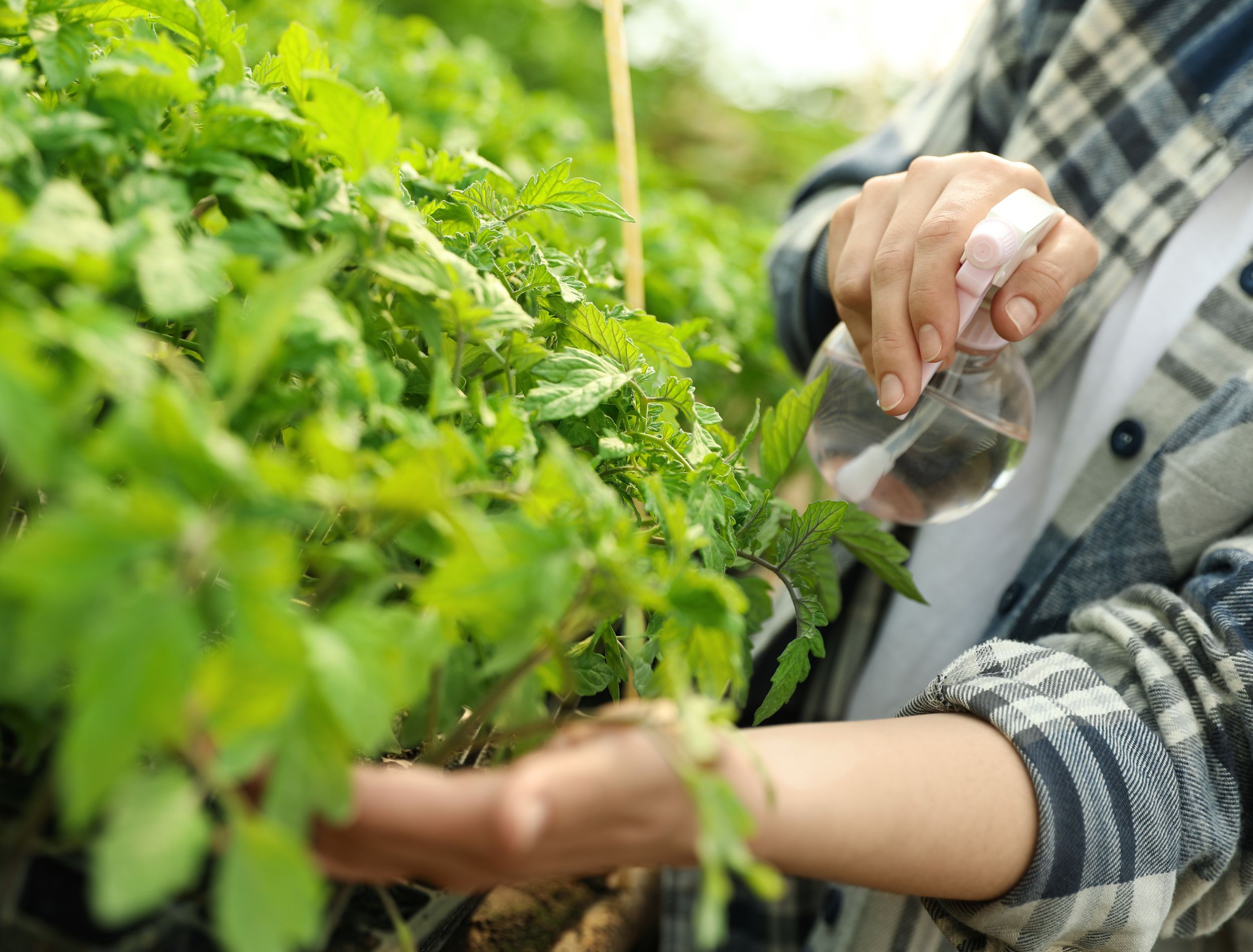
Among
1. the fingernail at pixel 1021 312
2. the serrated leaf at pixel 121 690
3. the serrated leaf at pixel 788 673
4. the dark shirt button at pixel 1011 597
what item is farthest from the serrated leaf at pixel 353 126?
the dark shirt button at pixel 1011 597

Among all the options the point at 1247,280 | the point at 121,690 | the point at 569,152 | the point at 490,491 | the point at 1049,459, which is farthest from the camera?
the point at 569,152

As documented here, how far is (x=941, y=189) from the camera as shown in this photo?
698 millimetres

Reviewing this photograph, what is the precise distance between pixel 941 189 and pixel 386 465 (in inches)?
21.5

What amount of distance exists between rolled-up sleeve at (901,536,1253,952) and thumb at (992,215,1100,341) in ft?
0.78

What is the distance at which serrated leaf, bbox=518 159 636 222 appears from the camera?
20.6 inches

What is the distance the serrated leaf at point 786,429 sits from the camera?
1.90 ft

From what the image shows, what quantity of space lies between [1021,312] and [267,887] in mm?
611

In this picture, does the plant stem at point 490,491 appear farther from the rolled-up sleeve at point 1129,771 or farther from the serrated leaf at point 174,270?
the rolled-up sleeve at point 1129,771

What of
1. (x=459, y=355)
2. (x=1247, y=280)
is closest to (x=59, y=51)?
(x=459, y=355)

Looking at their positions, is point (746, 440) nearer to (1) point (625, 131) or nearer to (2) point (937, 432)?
(2) point (937, 432)

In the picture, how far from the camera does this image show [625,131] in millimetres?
813

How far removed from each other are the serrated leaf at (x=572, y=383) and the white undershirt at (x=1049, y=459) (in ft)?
2.12

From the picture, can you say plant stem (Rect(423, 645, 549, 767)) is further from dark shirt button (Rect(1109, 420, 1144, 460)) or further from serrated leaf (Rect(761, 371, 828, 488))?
dark shirt button (Rect(1109, 420, 1144, 460))

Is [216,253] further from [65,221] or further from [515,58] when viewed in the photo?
[515,58]
